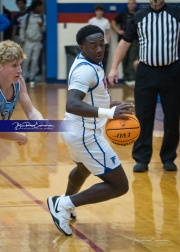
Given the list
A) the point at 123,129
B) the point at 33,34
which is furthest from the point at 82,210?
the point at 33,34

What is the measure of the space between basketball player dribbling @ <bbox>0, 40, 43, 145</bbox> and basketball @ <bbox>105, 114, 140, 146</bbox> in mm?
633

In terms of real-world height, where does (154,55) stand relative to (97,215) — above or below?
above

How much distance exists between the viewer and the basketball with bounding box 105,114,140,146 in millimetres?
6117

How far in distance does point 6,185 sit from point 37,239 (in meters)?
1.97

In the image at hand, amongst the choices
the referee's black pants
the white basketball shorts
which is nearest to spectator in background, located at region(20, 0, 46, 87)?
the referee's black pants

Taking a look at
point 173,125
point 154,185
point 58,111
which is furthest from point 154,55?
point 58,111

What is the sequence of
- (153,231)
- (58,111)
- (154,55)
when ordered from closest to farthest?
1. (153,231)
2. (154,55)
3. (58,111)

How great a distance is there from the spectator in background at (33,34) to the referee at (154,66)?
9624 mm

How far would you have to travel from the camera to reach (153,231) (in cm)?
653

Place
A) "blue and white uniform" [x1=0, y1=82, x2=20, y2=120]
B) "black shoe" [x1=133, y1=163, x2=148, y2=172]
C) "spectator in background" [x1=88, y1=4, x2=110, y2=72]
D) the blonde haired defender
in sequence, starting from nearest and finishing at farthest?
the blonde haired defender → "blue and white uniform" [x1=0, y1=82, x2=20, y2=120] → "black shoe" [x1=133, y1=163, x2=148, y2=172] → "spectator in background" [x1=88, y1=4, x2=110, y2=72]

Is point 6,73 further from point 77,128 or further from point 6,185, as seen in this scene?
point 6,185

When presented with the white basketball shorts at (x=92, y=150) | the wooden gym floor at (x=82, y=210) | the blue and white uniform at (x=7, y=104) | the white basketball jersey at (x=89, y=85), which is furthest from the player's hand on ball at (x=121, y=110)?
the wooden gym floor at (x=82, y=210)

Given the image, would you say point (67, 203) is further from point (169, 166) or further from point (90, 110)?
point (169, 166)

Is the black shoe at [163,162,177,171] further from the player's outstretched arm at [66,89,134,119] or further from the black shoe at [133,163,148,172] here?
the player's outstretched arm at [66,89,134,119]
